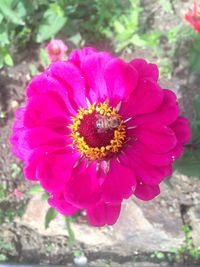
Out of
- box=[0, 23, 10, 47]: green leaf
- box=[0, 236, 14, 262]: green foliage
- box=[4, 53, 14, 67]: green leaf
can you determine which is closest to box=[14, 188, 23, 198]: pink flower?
box=[0, 236, 14, 262]: green foliage

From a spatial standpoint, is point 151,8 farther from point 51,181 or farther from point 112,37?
point 51,181

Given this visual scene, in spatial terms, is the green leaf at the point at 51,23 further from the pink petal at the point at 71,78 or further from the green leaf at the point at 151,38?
the pink petal at the point at 71,78

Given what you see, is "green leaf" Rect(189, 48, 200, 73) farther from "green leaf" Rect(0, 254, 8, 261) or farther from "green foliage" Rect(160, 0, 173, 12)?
"green leaf" Rect(0, 254, 8, 261)

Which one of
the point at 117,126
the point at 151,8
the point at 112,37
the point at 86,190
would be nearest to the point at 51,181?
the point at 86,190

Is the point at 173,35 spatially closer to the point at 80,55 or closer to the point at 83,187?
the point at 80,55

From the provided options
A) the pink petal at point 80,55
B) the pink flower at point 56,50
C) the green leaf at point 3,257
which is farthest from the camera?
the pink flower at point 56,50

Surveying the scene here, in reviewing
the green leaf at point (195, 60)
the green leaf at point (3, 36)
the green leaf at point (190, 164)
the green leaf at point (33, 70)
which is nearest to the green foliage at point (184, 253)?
the green leaf at point (190, 164)

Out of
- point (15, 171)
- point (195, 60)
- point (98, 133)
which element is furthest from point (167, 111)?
point (15, 171)
